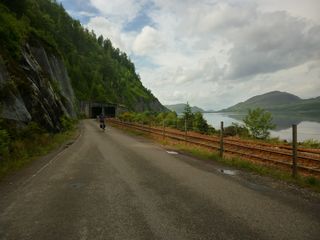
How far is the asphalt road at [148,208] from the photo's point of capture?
4672mm

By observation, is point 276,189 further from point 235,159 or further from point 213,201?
point 235,159

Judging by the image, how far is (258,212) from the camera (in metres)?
5.64

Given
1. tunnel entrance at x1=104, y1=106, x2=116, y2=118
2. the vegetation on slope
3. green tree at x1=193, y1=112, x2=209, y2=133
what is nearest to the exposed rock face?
the vegetation on slope

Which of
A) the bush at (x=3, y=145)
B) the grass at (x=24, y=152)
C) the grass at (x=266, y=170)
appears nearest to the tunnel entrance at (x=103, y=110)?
the grass at (x=24, y=152)

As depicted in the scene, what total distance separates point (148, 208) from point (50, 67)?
4023cm

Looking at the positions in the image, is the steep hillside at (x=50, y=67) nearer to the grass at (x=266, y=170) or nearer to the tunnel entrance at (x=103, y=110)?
the tunnel entrance at (x=103, y=110)

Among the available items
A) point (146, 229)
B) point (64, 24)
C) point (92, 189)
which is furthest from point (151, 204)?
point (64, 24)

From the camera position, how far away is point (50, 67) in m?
41.6

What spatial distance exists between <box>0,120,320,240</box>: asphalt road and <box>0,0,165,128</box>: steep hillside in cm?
745

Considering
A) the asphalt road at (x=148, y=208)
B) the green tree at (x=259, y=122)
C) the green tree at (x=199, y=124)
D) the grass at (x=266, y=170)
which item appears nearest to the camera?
the asphalt road at (x=148, y=208)

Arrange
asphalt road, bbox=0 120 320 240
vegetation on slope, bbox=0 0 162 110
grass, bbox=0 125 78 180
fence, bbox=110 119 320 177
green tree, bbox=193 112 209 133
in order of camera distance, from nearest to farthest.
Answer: asphalt road, bbox=0 120 320 240, fence, bbox=110 119 320 177, grass, bbox=0 125 78 180, green tree, bbox=193 112 209 133, vegetation on slope, bbox=0 0 162 110

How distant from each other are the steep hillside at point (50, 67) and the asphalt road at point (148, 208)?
293 inches

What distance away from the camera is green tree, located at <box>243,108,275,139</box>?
37031 millimetres

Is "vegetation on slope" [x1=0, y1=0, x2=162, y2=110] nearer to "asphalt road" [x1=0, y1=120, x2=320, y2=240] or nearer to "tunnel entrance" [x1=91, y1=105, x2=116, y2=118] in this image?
"tunnel entrance" [x1=91, y1=105, x2=116, y2=118]
